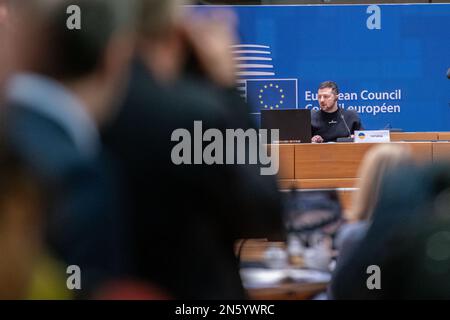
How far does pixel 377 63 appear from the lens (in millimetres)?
5277

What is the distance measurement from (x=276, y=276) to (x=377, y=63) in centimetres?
355

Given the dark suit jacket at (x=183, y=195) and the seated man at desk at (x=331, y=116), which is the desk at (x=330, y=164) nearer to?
the dark suit jacket at (x=183, y=195)

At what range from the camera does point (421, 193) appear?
205 centimetres

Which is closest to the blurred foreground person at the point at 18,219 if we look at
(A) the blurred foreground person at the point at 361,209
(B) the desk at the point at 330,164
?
(B) the desk at the point at 330,164

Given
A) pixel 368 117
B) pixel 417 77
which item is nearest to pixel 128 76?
pixel 417 77

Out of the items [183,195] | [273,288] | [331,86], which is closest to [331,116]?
[331,86]

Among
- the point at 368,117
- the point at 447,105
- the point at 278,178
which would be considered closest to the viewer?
the point at 278,178

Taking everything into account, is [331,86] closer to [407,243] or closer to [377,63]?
[377,63]

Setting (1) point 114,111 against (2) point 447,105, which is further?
(2) point 447,105

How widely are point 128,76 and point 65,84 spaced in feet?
0.61

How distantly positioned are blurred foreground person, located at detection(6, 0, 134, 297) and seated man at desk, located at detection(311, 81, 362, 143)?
3040 millimetres

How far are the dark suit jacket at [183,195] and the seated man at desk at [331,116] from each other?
2.91 metres

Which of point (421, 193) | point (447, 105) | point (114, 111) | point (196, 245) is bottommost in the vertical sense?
point (196, 245)

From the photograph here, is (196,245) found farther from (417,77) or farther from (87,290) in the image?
(417,77)
